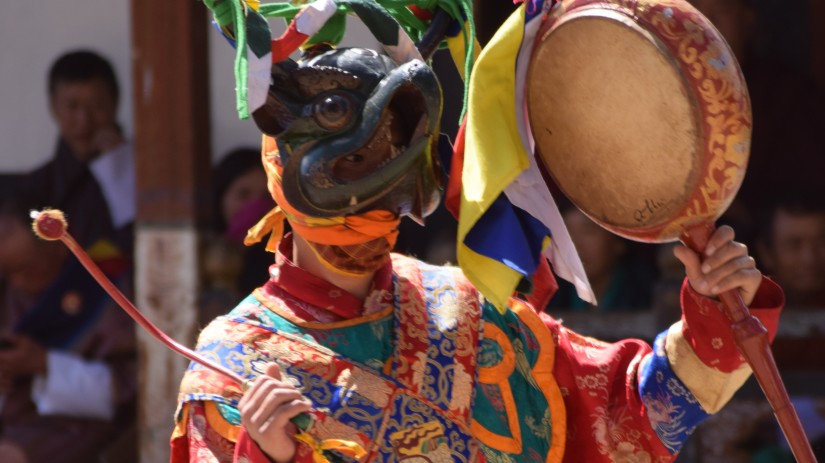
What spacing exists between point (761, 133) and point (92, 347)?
113 inches

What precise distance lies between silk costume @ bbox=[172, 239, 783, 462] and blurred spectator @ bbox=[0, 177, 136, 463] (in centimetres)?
397

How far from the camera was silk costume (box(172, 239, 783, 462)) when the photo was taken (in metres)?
3.05

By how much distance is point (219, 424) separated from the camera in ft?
9.96

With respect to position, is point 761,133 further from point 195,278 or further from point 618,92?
point 618,92

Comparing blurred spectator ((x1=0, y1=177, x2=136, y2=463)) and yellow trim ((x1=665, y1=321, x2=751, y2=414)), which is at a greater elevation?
yellow trim ((x1=665, y1=321, x2=751, y2=414))

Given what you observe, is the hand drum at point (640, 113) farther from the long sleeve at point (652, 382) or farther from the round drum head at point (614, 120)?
the long sleeve at point (652, 382)

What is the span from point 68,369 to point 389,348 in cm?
419

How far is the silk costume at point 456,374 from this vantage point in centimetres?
305

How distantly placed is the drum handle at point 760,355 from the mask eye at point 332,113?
64cm

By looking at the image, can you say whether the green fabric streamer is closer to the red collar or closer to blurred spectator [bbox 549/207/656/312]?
the red collar

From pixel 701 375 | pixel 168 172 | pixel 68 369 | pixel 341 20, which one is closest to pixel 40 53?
pixel 168 172

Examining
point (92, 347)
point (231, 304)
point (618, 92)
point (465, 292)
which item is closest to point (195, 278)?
point (231, 304)

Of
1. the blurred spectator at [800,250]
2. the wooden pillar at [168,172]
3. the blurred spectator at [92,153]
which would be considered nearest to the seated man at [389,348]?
the blurred spectator at [800,250]

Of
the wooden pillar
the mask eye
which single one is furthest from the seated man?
the wooden pillar
